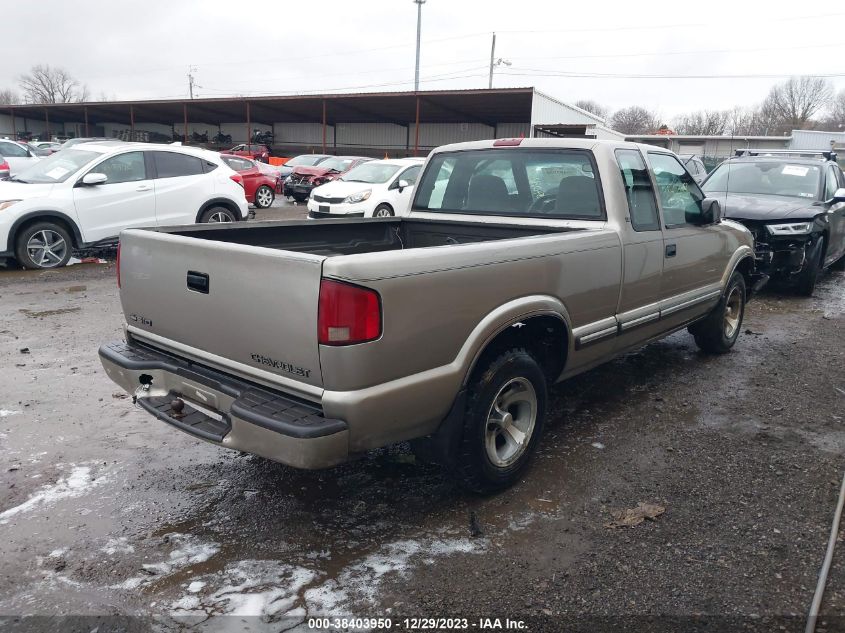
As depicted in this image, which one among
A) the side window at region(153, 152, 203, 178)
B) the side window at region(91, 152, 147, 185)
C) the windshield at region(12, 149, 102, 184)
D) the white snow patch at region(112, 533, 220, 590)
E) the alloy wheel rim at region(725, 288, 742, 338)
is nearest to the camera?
the white snow patch at region(112, 533, 220, 590)

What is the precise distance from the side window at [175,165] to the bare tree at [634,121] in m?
75.5

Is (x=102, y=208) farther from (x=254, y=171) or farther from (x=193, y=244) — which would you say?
(x=254, y=171)

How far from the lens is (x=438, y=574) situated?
9.16 ft

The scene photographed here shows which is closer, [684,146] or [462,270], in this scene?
[462,270]

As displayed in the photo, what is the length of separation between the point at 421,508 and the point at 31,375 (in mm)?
3585

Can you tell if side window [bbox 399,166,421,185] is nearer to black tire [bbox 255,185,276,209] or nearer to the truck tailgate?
black tire [bbox 255,185,276,209]

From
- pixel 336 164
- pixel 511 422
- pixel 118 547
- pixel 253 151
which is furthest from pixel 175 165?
pixel 253 151

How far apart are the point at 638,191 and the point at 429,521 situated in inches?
104

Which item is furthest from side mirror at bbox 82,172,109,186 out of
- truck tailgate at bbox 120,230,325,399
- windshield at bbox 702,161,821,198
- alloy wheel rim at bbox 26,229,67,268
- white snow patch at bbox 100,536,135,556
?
windshield at bbox 702,161,821,198

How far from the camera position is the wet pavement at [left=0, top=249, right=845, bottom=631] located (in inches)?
103

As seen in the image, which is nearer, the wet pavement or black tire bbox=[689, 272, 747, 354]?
the wet pavement

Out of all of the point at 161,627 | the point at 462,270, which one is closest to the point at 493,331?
the point at 462,270

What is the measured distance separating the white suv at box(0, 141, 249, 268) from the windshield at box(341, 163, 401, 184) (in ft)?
14.7

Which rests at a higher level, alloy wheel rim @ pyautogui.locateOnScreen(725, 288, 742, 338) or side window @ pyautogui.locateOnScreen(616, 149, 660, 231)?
side window @ pyautogui.locateOnScreen(616, 149, 660, 231)
